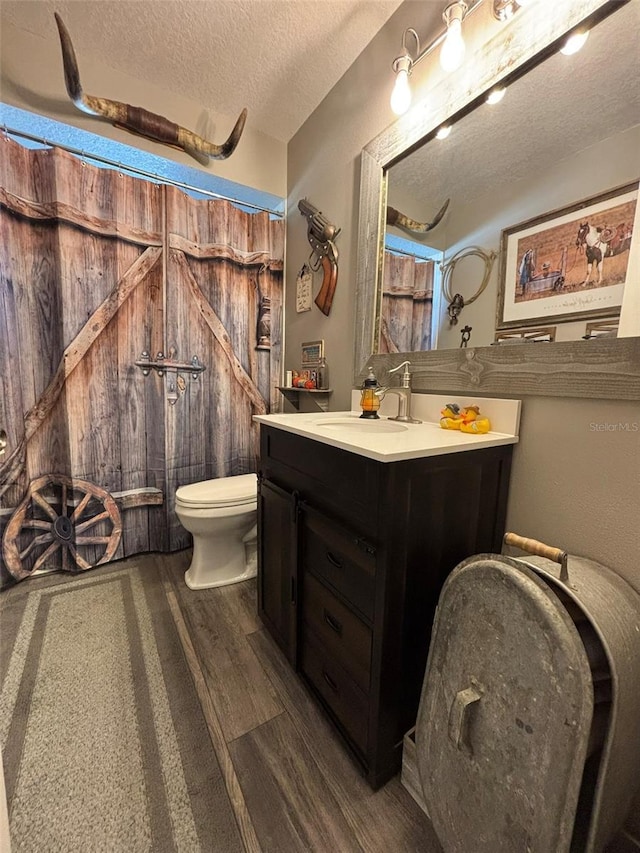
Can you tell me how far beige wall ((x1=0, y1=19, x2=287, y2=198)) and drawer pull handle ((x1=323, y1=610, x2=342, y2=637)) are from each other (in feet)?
7.45

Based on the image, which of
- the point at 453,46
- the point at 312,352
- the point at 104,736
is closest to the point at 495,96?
the point at 453,46

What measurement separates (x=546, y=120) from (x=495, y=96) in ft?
0.70

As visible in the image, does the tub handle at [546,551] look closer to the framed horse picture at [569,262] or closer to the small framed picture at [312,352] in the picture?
the framed horse picture at [569,262]

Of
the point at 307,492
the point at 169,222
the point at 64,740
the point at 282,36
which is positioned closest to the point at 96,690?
the point at 64,740

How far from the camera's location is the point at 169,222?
6.01 feet

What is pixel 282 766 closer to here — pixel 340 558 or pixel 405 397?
pixel 340 558

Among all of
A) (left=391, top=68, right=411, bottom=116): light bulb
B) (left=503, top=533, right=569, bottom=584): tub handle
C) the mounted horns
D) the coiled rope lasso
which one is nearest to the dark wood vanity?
(left=503, top=533, right=569, bottom=584): tub handle

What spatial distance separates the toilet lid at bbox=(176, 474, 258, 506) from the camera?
5.30 ft

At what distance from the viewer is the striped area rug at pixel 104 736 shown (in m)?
0.82

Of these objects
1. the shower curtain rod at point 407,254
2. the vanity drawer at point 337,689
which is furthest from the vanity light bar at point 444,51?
the vanity drawer at point 337,689

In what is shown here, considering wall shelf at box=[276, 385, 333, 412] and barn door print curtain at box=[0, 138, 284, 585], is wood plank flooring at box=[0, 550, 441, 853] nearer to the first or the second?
barn door print curtain at box=[0, 138, 284, 585]

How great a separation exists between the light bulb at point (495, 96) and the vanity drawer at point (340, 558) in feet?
4.43

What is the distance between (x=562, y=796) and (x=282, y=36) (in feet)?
8.26

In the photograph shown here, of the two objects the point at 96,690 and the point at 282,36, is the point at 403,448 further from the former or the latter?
the point at 282,36
